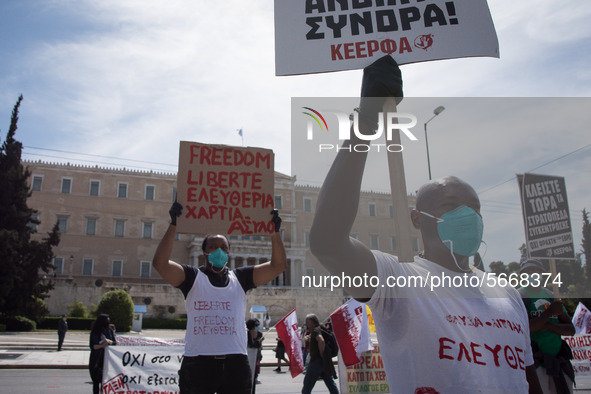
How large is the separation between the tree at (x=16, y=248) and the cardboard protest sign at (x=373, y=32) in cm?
2920

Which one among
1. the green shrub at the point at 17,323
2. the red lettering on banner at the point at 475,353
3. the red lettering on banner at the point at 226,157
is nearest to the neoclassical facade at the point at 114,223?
the green shrub at the point at 17,323

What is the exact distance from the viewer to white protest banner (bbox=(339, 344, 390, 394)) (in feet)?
28.0

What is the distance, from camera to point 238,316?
390 centimetres

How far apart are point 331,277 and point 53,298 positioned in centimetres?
4416

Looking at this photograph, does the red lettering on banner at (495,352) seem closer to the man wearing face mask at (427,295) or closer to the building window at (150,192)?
the man wearing face mask at (427,295)

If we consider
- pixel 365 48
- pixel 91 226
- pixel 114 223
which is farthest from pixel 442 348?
pixel 91 226

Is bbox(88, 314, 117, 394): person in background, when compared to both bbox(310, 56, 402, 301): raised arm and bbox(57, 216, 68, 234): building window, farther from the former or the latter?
bbox(57, 216, 68, 234): building window

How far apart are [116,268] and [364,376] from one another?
49094 millimetres

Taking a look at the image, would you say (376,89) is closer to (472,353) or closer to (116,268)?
(472,353)

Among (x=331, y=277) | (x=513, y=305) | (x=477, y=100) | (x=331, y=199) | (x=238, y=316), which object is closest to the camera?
(x=331, y=199)

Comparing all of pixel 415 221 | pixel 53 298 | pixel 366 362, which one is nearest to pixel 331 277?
pixel 415 221

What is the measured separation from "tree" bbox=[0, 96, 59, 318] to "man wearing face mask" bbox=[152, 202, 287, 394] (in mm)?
27305

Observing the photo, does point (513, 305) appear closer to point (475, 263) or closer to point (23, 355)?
point (475, 263)

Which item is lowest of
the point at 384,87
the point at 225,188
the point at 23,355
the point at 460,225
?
the point at 23,355
